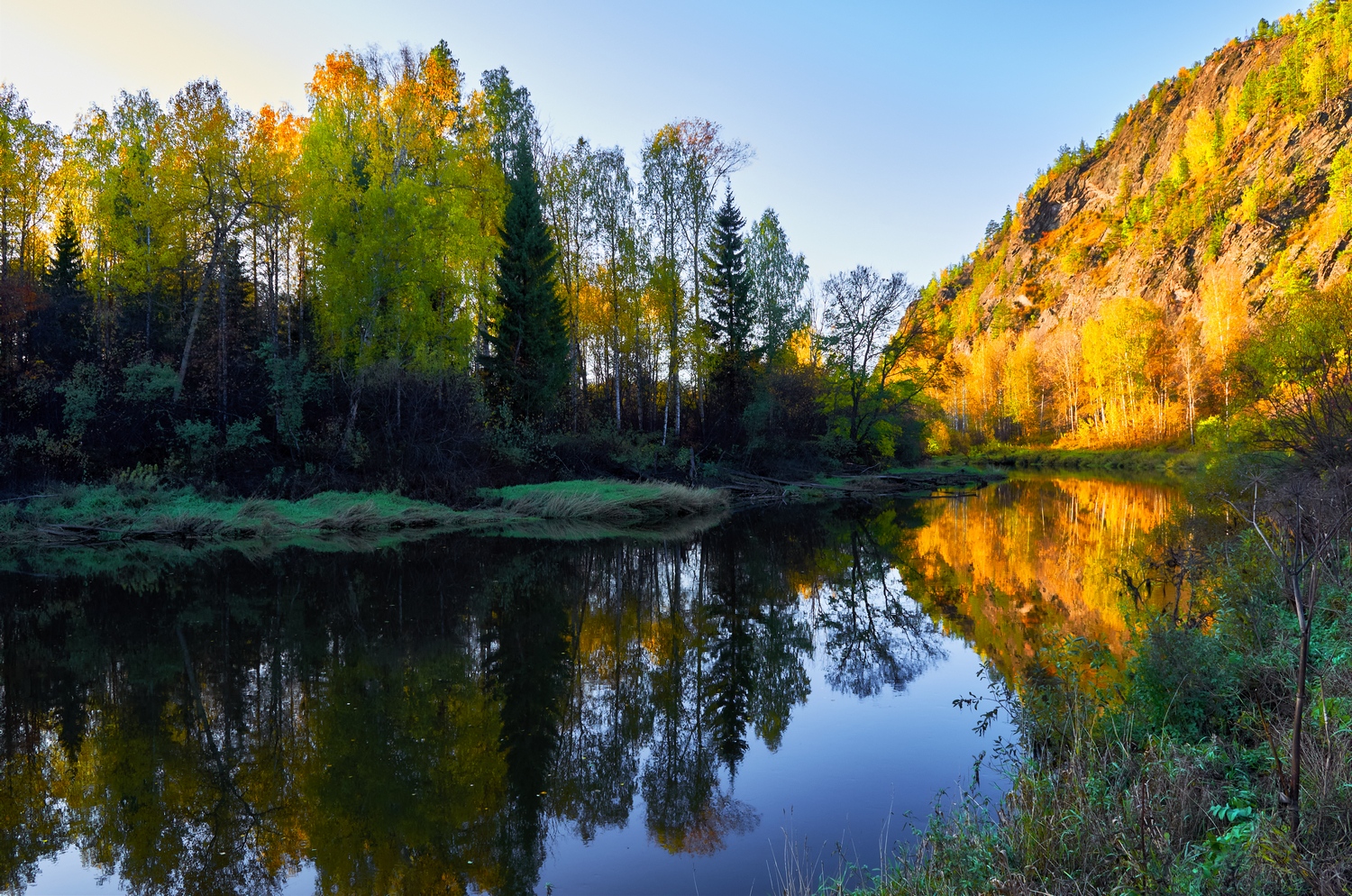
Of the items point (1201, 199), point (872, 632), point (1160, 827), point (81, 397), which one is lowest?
point (872, 632)

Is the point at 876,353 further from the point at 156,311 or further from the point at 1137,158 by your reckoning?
the point at 1137,158

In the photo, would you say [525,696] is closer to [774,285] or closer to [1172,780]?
[1172,780]

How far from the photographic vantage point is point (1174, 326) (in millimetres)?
62031

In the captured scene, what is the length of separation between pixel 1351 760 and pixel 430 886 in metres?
4.70

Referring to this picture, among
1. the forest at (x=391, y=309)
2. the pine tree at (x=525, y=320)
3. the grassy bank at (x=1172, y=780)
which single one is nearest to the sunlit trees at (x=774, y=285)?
the forest at (x=391, y=309)

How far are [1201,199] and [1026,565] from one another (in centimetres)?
7490

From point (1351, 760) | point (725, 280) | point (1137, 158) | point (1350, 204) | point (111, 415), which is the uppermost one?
point (1137, 158)

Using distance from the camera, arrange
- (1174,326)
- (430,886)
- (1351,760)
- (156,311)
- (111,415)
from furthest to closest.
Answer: (1174,326)
(156,311)
(111,415)
(430,886)
(1351,760)

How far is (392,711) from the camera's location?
6613mm

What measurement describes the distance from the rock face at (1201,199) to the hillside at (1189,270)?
0.23m

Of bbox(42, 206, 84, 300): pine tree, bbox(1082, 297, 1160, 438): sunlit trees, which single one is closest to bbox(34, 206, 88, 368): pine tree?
bbox(42, 206, 84, 300): pine tree

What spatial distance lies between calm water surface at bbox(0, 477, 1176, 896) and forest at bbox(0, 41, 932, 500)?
25.0ft

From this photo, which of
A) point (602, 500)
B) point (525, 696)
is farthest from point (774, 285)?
point (525, 696)

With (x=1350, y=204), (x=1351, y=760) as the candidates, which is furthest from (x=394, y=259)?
(x=1350, y=204)
